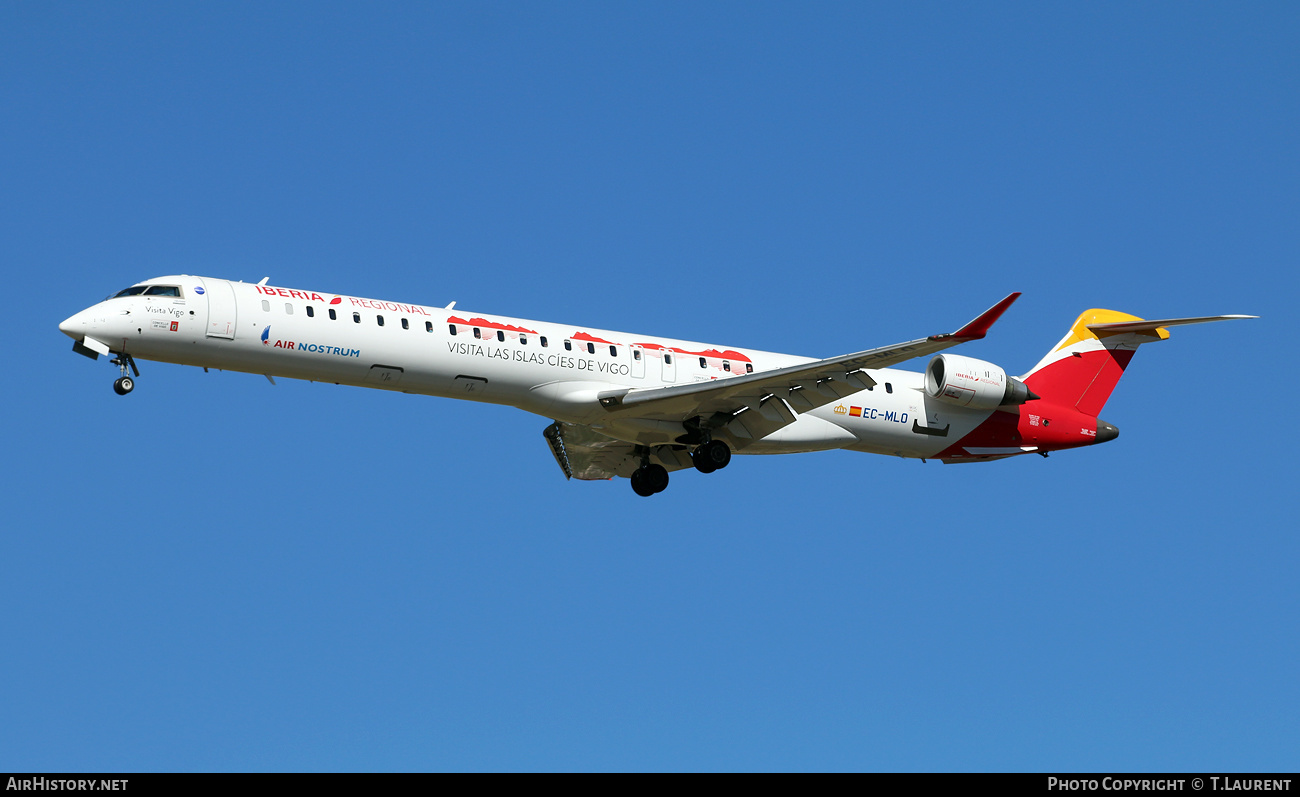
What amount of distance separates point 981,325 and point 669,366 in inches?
246

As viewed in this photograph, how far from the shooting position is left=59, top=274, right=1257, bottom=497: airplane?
21.8 m


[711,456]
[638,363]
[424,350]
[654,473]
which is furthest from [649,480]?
[424,350]

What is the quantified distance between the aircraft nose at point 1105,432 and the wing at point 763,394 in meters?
7.28

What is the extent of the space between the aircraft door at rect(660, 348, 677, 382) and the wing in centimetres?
52

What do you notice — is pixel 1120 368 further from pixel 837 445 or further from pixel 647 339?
pixel 647 339

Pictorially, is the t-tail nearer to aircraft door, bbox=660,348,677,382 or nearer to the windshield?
aircraft door, bbox=660,348,677,382

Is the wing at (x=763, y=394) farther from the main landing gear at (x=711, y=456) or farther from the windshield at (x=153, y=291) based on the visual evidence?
the windshield at (x=153, y=291)

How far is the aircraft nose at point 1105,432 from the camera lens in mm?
28016

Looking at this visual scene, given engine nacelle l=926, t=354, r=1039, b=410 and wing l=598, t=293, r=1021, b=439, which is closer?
wing l=598, t=293, r=1021, b=439

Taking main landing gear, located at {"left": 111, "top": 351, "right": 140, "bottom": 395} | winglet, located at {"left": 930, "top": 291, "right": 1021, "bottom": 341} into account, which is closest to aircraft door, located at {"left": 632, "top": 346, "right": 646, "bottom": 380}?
winglet, located at {"left": 930, "top": 291, "right": 1021, "bottom": 341}

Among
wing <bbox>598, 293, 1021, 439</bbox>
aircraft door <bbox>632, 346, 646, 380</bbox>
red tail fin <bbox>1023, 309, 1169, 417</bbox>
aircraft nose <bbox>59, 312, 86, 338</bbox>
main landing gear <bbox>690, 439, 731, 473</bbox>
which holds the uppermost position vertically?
red tail fin <bbox>1023, 309, 1169, 417</bbox>

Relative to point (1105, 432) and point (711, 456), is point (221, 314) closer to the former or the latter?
point (711, 456)
